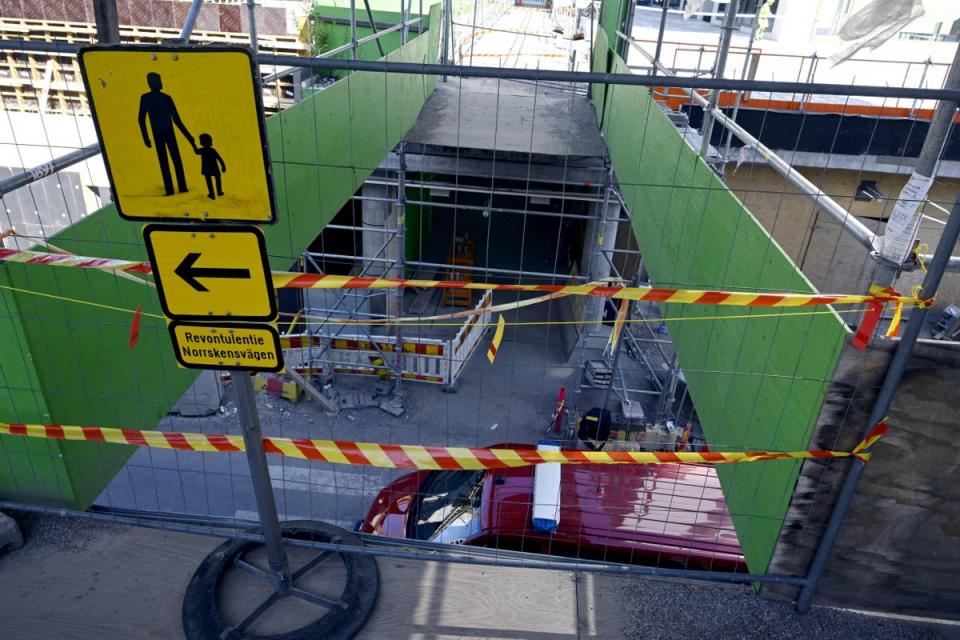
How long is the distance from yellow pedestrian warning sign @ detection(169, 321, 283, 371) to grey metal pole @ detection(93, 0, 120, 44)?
1.35 meters

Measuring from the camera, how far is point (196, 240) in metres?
2.32

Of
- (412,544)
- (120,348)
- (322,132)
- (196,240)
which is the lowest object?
(412,544)

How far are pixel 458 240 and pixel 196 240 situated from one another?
47.7ft

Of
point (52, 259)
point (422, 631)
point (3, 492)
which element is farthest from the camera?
point (3, 492)

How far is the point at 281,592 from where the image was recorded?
328 cm

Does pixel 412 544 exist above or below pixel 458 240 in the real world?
above

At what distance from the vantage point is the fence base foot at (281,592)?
3.12 m

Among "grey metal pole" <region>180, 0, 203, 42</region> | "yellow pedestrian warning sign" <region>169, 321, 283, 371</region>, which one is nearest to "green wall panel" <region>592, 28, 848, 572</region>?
"yellow pedestrian warning sign" <region>169, 321, 283, 371</region>

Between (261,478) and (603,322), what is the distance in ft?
13.3

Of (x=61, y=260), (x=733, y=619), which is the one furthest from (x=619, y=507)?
(x=61, y=260)

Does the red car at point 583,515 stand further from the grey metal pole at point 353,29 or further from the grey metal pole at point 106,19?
the grey metal pole at point 353,29

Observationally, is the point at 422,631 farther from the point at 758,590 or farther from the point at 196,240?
the point at 196,240

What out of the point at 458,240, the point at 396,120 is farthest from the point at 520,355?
the point at 396,120

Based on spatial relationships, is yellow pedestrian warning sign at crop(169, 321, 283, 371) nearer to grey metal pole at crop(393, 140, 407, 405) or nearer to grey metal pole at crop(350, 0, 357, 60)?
grey metal pole at crop(350, 0, 357, 60)
